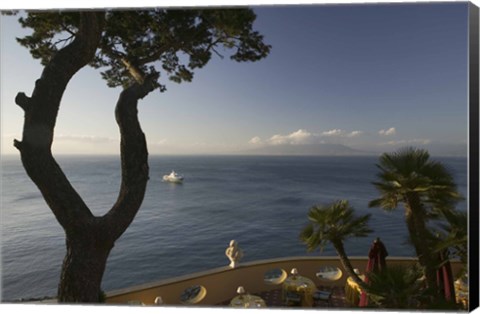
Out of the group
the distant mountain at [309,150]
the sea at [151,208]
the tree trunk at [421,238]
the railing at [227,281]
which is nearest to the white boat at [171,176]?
the sea at [151,208]

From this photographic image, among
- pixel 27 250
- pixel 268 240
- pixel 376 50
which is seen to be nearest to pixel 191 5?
pixel 376 50

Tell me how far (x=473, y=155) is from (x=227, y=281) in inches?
169

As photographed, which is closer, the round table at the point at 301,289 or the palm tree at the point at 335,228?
the palm tree at the point at 335,228

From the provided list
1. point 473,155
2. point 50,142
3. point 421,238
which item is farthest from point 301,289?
point 50,142

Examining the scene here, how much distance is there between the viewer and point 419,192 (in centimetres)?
532

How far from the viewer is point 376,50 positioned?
606 cm

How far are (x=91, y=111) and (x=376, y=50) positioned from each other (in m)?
5.00

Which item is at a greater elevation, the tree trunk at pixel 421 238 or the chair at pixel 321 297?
the tree trunk at pixel 421 238

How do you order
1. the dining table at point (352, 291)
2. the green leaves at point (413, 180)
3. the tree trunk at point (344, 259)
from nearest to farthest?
the green leaves at point (413, 180) < the tree trunk at point (344, 259) < the dining table at point (352, 291)

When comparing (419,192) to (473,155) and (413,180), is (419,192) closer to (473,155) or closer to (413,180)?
(413,180)

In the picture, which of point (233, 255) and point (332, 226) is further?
point (233, 255)

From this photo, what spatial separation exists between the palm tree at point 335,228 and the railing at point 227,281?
538 mm

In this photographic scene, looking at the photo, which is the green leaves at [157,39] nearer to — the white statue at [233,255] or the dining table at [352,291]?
the white statue at [233,255]

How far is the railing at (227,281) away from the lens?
5.98 m
